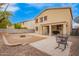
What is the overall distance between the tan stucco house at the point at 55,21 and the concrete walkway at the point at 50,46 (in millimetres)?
95

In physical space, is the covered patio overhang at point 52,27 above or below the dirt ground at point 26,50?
above

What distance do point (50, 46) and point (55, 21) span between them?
296mm

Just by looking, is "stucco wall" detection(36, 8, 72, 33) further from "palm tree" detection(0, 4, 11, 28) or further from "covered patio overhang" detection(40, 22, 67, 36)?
"palm tree" detection(0, 4, 11, 28)

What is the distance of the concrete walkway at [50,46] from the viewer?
271 cm

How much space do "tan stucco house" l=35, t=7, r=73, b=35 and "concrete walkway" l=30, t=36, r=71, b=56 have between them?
0.31 feet

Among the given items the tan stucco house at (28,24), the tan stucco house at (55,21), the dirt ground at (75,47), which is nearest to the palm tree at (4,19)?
the tan stucco house at (28,24)

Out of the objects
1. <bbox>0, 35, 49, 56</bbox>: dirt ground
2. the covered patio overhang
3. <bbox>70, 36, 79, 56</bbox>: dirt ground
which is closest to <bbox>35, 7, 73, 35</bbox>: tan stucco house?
the covered patio overhang

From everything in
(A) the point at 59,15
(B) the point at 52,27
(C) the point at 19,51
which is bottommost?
(C) the point at 19,51

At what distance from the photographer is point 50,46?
2730mm

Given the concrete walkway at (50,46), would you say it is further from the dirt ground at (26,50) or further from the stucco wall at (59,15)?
the stucco wall at (59,15)

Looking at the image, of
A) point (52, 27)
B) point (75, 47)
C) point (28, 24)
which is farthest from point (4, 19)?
point (75, 47)

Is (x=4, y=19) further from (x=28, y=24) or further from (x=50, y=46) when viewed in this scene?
(x=50, y=46)

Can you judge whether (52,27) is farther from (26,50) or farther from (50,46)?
(26,50)

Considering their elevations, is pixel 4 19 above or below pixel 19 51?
above
